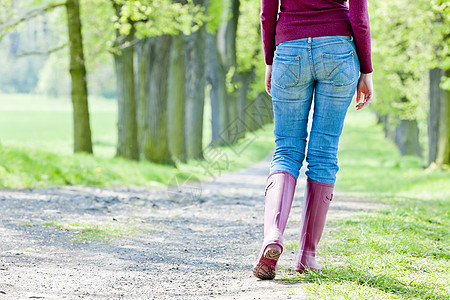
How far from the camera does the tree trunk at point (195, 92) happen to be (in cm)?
1961

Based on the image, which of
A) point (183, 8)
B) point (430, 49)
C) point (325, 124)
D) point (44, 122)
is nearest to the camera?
point (325, 124)

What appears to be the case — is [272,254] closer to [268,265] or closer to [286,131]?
[268,265]

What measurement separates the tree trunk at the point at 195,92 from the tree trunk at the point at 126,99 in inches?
203

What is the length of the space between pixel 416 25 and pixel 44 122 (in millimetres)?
40069

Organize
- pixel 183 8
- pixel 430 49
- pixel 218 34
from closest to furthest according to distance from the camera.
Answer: pixel 183 8 → pixel 430 49 → pixel 218 34

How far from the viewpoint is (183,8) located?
14508mm

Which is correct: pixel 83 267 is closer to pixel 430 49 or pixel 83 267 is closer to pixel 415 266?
pixel 415 266

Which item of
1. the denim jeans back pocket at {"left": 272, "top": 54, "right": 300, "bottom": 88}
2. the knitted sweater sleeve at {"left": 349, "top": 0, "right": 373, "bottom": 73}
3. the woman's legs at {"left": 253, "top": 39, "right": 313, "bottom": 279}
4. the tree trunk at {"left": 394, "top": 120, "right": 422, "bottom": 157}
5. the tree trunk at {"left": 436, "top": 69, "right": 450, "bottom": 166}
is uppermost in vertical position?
the knitted sweater sleeve at {"left": 349, "top": 0, "right": 373, "bottom": 73}

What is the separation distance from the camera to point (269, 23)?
3.55 meters

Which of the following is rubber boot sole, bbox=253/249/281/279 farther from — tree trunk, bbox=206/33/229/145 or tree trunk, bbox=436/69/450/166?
tree trunk, bbox=206/33/229/145

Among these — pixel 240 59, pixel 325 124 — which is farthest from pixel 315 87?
pixel 240 59

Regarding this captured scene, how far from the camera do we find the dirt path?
311 centimetres

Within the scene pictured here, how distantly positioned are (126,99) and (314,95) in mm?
11262

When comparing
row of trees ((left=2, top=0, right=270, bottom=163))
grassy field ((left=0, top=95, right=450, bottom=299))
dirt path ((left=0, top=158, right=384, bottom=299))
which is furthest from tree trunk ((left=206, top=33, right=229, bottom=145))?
dirt path ((left=0, top=158, right=384, bottom=299))
